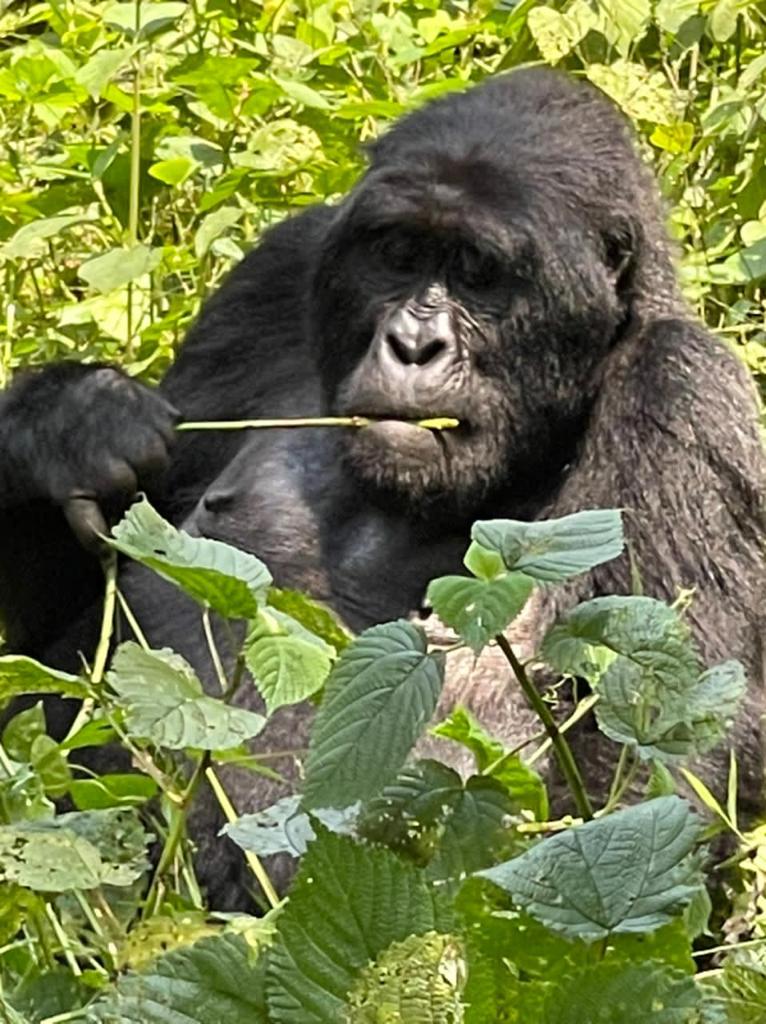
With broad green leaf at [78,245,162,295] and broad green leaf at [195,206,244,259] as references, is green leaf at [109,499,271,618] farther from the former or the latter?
broad green leaf at [195,206,244,259]

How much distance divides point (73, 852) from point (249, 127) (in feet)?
11.4

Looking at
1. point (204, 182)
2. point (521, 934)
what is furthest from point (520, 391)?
point (204, 182)

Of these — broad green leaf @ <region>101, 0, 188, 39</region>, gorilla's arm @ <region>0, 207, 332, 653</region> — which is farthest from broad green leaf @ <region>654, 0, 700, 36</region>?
gorilla's arm @ <region>0, 207, 332, 653</region>

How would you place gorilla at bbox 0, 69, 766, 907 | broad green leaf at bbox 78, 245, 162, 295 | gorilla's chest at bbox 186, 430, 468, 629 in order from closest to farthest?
gorilla at bbox 0, 69, 766, 907 < gorilla's chest at bbox 186, 430, 468, 629 < broad green leaf at bbox 78, 245, 162, 295

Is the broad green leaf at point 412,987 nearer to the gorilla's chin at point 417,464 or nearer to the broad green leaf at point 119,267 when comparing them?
the gorilla's chin at point 417,464

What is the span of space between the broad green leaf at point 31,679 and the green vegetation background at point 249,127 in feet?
7.03

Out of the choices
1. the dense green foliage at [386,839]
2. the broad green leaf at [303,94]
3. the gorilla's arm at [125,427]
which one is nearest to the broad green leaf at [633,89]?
the broad green leaf at [303,94]

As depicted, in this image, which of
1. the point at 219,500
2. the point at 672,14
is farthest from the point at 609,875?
the point at 672,14

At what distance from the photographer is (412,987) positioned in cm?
166

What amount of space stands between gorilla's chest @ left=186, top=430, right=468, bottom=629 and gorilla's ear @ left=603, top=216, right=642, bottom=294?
0.49 meters

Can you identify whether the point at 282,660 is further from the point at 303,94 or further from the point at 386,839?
the point at 303,94

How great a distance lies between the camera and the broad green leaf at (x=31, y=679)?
2.16m

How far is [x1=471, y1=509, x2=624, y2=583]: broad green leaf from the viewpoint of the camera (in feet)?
6.23

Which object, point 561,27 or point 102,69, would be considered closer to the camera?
point 102,69
